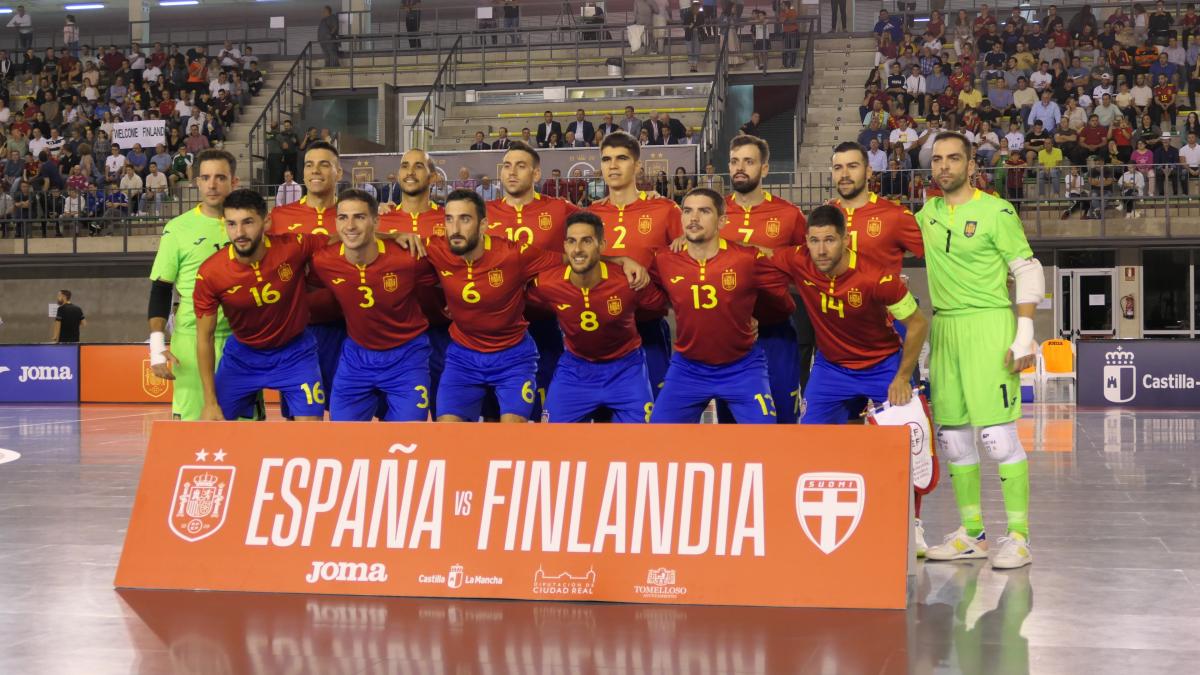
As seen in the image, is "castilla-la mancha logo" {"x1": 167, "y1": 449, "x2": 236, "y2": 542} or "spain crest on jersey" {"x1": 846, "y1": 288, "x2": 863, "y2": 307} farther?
"spain crest on jersey" {"x1": 846, "y1": 288, "x2": 863, "y2": 307}

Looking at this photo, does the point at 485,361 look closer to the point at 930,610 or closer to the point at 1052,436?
the point at 930,610

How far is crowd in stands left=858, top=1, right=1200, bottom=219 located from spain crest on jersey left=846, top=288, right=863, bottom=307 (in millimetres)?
16964

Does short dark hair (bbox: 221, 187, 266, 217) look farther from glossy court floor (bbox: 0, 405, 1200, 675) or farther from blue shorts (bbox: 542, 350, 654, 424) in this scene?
glossy court floor (bbox: 0, 405, 1200, 675)

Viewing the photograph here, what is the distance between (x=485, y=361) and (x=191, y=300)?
2058 millimetres

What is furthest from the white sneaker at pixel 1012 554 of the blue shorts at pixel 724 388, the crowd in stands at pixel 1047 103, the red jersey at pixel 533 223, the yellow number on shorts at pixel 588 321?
the crowd in stands at pixel 1047 103

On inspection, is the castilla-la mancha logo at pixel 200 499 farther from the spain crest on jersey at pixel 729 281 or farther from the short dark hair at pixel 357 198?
the spain crest on jersey at pixel 729 281

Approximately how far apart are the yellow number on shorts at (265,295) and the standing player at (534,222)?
4.70 ft

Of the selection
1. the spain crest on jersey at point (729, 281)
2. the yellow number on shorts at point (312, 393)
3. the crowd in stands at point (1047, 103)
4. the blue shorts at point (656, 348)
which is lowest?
the yellow number on shorts at point (312, 393)

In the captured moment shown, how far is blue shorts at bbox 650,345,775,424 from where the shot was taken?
7559mm

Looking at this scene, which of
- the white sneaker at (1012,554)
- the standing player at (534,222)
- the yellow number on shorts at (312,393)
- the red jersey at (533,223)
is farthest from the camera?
the red jersey at (533,223)

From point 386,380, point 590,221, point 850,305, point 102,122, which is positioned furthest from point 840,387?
point 102,122

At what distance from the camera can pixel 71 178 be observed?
98.0ft

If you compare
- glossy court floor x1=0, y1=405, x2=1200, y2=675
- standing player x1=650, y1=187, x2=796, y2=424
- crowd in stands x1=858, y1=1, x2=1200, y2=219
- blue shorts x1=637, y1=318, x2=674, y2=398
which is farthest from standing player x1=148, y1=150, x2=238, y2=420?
crowd in stands x1=858, y1=1, x2=1200, y2=219

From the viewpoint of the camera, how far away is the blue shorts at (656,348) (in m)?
8.52
